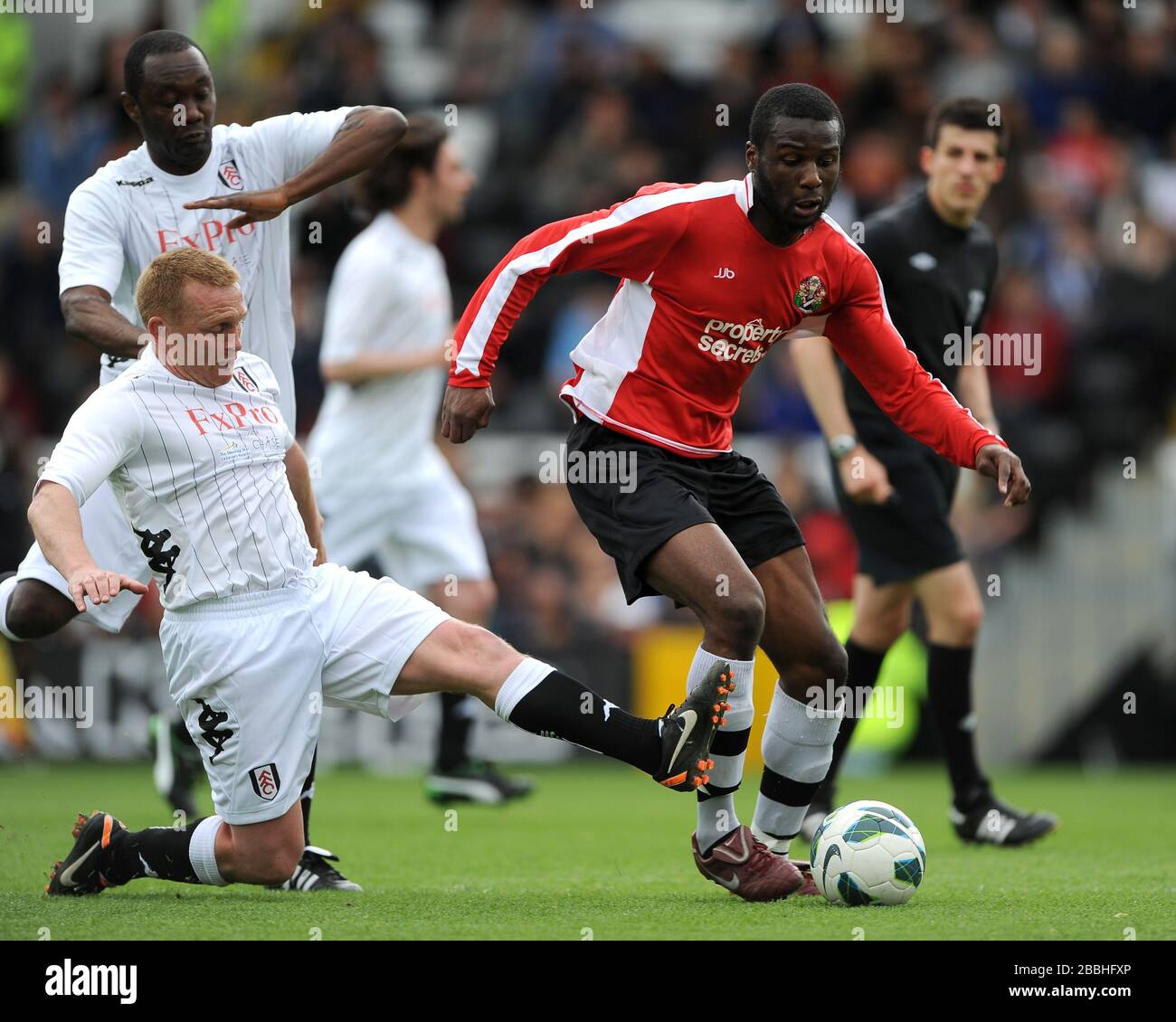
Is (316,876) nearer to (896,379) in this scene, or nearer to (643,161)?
(896,379)

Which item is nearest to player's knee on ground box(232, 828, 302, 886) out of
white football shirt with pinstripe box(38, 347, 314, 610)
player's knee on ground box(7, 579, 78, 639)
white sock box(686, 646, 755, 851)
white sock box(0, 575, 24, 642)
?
white football shirt with pinstripe box(38, 347, 314, 610)

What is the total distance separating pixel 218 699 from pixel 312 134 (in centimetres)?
205

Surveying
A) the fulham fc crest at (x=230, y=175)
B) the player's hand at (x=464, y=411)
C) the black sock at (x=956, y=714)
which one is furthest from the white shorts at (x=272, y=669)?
the black sock at (x=956, y=714)

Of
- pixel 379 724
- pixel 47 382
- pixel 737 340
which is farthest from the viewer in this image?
pixel 47 382

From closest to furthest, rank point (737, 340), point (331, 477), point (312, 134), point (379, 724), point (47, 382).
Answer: point (737, 340) → point (312, 134) → point (331, 477) → point (379, 724) → point (47, 382)

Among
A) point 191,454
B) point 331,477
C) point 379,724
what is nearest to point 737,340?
point 191,454

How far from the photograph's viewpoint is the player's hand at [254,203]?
566 centimetres

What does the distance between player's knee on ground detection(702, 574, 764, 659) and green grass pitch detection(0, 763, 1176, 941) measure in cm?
79

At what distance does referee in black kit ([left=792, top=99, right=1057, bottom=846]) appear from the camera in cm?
723

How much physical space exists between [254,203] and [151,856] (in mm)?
2095

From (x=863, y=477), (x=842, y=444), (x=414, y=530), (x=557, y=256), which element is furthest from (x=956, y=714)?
(x=557, y=256)

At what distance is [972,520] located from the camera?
504 inches
